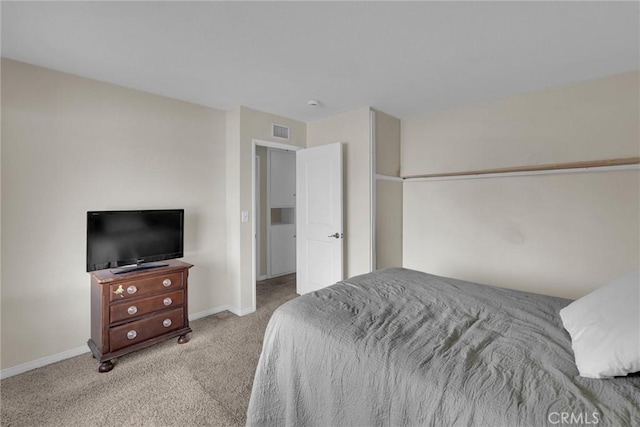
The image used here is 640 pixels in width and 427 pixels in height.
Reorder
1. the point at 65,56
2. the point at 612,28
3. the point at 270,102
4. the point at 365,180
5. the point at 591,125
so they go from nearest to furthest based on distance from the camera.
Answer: the point at 612,28, the point at 65,56, the point at 591,125, the point at 270,102, the point at 365,180

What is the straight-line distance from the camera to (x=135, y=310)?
7.81ft

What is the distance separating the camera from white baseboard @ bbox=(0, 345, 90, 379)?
2158 mm

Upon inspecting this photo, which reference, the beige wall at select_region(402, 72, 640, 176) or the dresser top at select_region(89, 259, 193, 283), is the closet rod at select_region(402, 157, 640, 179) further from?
the dresser top at select_region(89, 259, 193, 283)

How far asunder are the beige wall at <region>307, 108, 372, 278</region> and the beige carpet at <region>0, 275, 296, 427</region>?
1.43 meters

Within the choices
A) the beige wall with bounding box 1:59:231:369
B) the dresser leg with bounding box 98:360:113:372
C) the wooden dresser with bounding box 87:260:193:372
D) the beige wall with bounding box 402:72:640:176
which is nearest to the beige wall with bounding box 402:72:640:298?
the beige wall with bounding box 402:72:640:176

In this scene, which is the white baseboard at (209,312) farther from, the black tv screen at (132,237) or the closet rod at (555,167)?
the closet rod at (555,167)

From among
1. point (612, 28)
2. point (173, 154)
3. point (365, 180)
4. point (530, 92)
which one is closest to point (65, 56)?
point (173, 154)

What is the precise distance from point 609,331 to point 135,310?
9.63ft

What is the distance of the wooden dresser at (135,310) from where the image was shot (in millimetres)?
2236

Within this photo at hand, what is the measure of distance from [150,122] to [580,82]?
406 centimetres

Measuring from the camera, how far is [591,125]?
8.43ft

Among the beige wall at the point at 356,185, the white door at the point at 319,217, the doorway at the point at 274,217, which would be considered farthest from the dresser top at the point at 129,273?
the doorway at the point at 274,217

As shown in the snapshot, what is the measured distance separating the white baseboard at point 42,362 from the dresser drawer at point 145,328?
0.52 m

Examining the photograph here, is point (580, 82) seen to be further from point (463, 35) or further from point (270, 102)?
point (270, 102)
